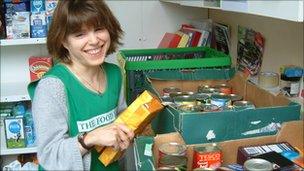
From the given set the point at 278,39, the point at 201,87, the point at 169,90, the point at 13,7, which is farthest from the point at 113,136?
the point at 13,7

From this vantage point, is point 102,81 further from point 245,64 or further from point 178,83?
point 245,64

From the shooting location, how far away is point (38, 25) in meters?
1.84

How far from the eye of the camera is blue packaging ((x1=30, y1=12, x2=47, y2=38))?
6.02 ft

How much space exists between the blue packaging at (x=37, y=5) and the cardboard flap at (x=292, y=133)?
136 cm

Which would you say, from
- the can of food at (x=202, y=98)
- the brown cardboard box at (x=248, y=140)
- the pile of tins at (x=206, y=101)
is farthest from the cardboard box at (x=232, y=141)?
the can of food at (x=202, y=98)

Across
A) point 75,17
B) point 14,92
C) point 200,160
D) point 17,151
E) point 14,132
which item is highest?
point 75,17

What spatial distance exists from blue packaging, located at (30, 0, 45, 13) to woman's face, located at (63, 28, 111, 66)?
0.86 m

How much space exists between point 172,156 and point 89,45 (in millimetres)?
403

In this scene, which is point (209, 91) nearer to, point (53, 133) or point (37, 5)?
point (53, 133)

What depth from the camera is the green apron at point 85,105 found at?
106 cm

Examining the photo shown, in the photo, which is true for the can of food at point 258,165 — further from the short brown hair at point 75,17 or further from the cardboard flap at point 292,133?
the short brown hair at point 75,17

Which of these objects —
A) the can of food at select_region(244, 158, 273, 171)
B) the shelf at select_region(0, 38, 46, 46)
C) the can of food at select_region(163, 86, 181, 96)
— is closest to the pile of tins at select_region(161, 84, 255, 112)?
the can of food at select_region(163, 86, 181, 96)

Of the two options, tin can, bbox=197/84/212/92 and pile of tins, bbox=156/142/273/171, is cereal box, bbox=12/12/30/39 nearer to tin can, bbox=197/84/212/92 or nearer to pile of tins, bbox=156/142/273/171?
tin can, bbox=197/84/212/92

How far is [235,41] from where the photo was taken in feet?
6.60
